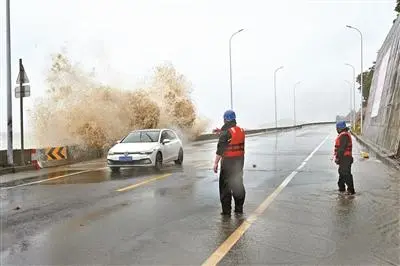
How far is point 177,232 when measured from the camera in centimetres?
689

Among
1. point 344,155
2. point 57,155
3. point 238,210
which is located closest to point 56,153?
point 57,155

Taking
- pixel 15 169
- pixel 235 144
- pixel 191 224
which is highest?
pixel 235 144

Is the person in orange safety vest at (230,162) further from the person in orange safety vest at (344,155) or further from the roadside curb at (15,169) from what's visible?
the roadside curb at (15,169)

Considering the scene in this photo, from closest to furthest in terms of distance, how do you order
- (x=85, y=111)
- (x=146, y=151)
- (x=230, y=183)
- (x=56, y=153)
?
(x=230, y=183)
(x=146, y=151)
(x=56, y=153)
(x=85, y=111)

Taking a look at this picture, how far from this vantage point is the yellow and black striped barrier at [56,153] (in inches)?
785

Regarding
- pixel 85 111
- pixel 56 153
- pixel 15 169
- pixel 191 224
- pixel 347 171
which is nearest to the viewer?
pixel 191 224

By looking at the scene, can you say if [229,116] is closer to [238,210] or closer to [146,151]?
[238,210]

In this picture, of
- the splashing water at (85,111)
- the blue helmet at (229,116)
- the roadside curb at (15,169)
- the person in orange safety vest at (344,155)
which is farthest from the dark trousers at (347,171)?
the splashing water at (85,111)

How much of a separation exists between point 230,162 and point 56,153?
44.9ft

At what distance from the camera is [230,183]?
26.8ft

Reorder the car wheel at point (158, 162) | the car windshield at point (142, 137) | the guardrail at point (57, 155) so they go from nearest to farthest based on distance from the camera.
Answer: the car wheel at point (158, 162), the car windshield at point (142, 137), the guardrail at point (57, 155)

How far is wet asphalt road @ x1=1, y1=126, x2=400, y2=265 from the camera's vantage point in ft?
18.7

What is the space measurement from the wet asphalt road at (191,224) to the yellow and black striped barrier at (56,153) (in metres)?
7.12

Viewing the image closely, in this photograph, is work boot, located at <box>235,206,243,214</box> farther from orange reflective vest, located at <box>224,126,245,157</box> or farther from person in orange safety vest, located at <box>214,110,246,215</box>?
orange reflective vest, located at <box>224,126,245,157</box>
